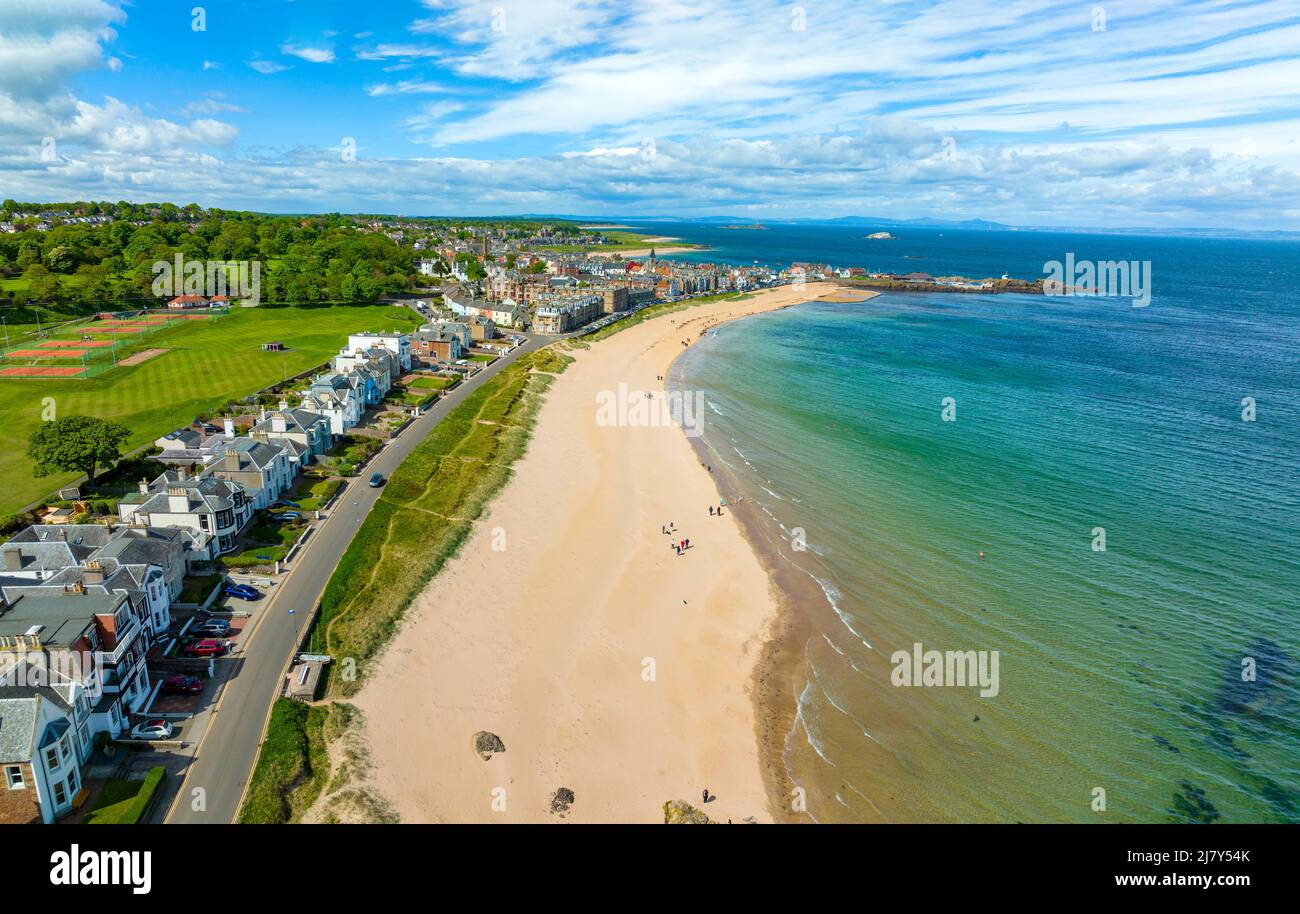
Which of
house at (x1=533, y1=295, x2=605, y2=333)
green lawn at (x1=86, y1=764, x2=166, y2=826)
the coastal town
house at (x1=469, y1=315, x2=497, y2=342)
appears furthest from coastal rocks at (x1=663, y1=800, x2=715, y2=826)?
house at (x1=533, y1=295, x2=605, y2=333)

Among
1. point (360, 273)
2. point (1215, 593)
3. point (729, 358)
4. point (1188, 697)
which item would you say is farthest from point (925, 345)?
point (360, 273)

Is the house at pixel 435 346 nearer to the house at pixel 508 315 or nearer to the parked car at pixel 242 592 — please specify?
the house at pixel 508 315

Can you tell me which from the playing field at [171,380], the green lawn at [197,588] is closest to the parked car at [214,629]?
the green lawn at [197,588]

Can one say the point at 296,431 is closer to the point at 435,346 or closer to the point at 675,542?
the point at 675,542

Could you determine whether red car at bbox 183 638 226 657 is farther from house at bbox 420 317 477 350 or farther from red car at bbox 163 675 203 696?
house at bbox 420 317 477 350
